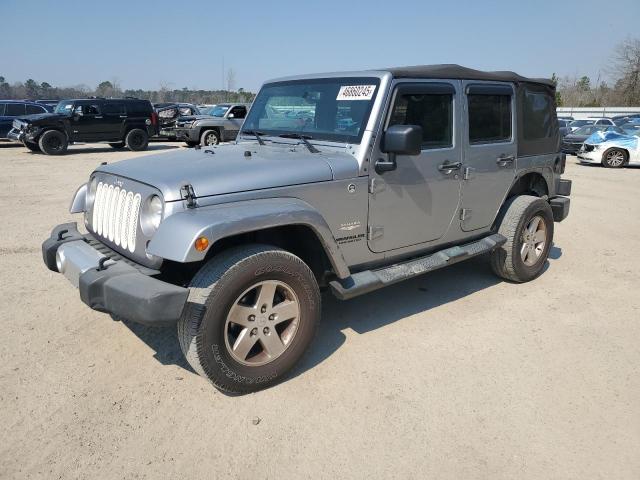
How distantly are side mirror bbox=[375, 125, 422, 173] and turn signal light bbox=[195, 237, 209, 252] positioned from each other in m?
1.42

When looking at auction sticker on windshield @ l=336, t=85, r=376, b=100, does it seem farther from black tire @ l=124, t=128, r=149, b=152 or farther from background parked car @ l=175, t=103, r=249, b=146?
black tire @ l=124, t=128, r=149, b=152

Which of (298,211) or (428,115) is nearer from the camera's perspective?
(298,211)

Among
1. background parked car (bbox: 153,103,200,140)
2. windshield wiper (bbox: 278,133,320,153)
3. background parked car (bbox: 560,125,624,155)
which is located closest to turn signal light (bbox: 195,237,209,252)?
windshield wiper (bbox: 278,133,320,153)

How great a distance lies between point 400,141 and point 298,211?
884 mm

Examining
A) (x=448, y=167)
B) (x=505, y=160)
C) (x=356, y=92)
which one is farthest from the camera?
(x=505, y=160)

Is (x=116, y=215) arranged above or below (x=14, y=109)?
below

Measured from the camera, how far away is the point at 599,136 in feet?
53.3

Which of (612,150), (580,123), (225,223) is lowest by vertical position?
(225,223)

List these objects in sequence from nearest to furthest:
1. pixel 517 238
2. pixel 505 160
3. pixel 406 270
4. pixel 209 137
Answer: pixel 406 270
pixel 505 160
pixel 517 238
pixel 209 137

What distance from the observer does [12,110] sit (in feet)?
58.9

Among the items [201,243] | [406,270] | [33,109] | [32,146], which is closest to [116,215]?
[201,243]

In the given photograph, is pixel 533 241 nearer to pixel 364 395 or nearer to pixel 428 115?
pixel 428 115

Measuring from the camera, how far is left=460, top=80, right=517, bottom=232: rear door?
418 cm

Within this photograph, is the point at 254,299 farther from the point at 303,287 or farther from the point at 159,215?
the point at 159,215
